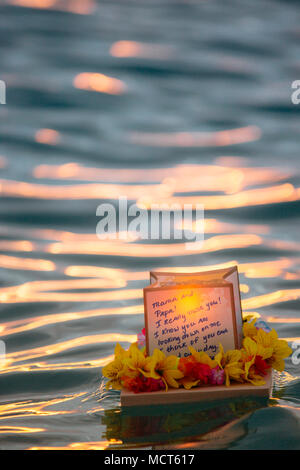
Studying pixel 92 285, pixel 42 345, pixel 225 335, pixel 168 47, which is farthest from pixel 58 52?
pixel 225 335

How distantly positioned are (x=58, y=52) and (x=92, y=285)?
12.3 ft

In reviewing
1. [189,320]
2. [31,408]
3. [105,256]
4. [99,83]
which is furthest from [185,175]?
[189,320]

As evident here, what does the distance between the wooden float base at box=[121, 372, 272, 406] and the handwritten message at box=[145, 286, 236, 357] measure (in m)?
0.10

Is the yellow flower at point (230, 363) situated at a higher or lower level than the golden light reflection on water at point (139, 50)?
lower

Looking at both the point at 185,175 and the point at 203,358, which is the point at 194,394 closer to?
the point at 203,358

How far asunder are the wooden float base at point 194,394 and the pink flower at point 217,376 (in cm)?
1

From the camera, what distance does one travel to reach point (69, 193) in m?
4.32

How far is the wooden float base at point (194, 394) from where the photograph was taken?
142 cm

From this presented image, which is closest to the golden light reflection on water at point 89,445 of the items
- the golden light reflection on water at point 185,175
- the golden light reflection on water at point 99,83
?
the golden light reflection on water at point 185,175

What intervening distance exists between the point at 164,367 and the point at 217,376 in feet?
0.40

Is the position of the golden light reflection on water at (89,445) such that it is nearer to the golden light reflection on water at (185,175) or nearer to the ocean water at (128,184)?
the ocean water at (128,184)

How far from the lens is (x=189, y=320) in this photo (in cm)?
150

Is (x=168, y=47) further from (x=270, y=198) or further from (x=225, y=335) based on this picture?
(x=225, y=335)

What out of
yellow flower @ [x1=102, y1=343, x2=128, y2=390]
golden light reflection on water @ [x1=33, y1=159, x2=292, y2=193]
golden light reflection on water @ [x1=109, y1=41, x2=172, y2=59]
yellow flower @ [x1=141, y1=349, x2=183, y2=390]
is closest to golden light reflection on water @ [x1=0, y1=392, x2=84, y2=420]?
yellow flower @ [x1=102, y1=343, x2=128, y2=390]
